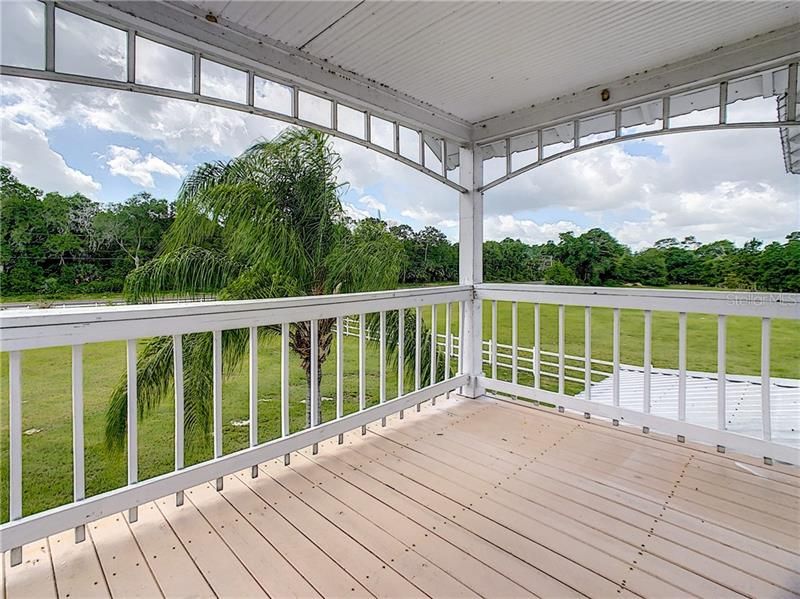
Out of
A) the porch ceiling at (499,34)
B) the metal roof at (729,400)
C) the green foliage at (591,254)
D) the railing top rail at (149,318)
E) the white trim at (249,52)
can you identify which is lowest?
the metal roof at (729,400)

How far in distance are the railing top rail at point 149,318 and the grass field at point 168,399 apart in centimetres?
49

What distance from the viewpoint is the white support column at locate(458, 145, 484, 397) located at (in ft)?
11.8

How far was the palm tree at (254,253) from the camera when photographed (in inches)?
145

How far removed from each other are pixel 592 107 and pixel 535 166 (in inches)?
21.4

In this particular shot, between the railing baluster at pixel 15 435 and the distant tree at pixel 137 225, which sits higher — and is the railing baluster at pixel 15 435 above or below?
below

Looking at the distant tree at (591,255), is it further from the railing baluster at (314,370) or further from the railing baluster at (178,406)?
the railing baluster at (178,406)

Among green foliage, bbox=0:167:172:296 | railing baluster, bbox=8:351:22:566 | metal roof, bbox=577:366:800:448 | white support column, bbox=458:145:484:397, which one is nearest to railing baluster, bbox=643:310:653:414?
metal roof, bbox=577:366:800:448

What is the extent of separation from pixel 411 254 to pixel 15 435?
3639mm

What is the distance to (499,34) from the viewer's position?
2.24m

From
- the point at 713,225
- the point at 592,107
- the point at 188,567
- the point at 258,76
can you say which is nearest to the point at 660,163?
the point at 713,225

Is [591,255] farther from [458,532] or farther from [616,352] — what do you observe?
[458,532]

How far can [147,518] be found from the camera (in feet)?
5.99

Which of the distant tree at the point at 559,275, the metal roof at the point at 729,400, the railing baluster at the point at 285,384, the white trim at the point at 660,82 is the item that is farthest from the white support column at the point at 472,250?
the railing baluster at the point at 285,384

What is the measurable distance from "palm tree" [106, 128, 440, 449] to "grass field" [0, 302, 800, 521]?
270mm
